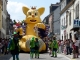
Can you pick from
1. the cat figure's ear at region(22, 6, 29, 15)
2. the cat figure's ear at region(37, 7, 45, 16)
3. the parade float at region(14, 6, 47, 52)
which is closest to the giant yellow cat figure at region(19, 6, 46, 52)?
the parade float at region(14, 6, 47, 52)

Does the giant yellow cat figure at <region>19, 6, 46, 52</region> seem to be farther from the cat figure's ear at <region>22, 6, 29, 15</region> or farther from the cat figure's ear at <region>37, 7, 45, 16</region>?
the cat figure's ear at <region>22, 6, 29, 15</region>

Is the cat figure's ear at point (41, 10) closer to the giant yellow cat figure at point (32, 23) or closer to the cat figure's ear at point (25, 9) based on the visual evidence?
the giant yellow cat figure at point (32, 23)

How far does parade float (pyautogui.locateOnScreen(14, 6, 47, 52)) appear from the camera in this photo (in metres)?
30.0

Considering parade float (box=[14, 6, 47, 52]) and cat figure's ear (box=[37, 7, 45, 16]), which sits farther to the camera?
cat figure's ear (box=[37, 7, 45, 16])

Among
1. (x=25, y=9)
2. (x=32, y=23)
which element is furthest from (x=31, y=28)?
(x=25, y=9)

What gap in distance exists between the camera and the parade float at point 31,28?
98.5 feet

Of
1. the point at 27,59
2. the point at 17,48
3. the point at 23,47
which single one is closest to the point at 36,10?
the point at 23,47

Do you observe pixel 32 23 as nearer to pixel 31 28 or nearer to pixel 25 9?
pixel 31 28

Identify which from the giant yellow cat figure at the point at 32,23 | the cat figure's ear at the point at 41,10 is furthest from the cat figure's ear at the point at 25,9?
the cat figure's ear at the point at 41,10

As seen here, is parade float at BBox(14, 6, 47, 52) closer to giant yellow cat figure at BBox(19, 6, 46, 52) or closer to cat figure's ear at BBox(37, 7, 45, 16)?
giant yellow cat figure at BBox(19, 6, 46, 52)

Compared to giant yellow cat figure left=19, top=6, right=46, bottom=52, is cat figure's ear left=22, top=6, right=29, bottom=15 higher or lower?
higher

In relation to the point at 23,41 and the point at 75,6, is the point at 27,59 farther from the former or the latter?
the point at 75,6

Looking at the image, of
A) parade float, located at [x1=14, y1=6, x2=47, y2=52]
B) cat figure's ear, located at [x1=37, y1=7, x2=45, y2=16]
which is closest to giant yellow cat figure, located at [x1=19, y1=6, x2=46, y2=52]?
parade float, located at [x1=14, y1=6, x2=47, y2=52]

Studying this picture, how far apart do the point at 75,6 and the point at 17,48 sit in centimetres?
2673
